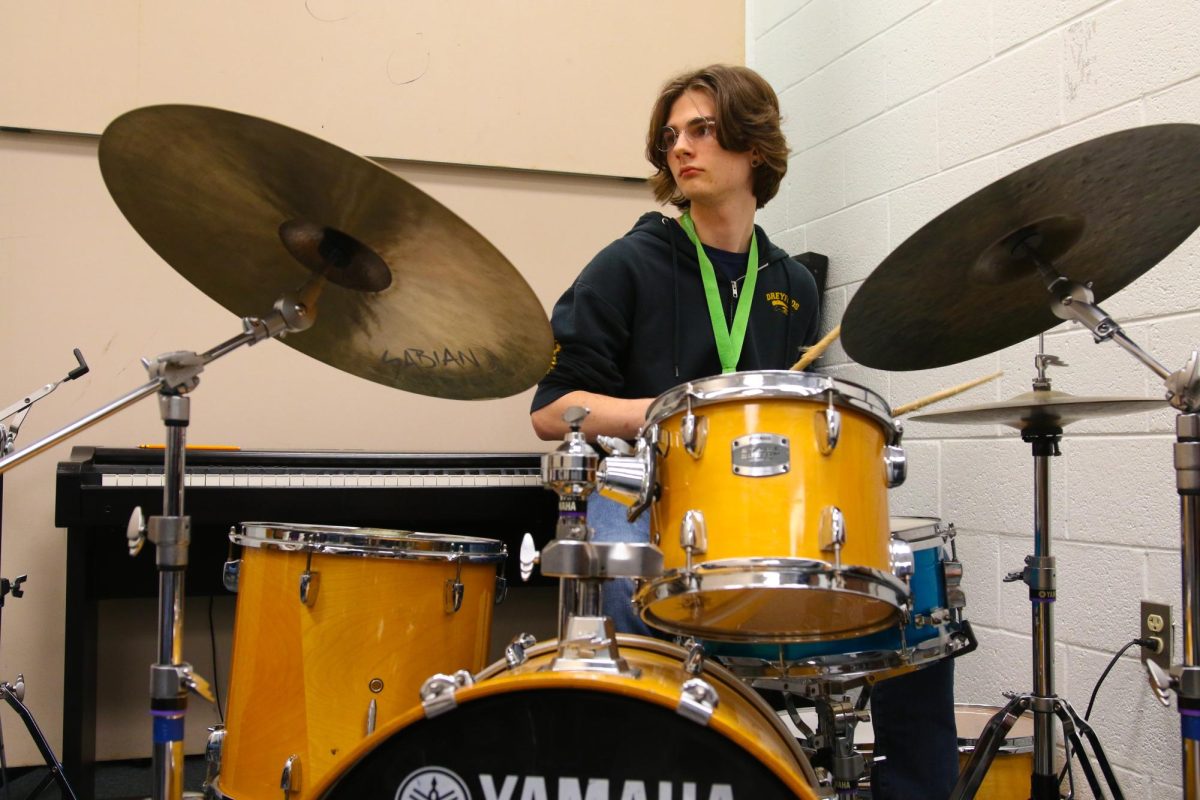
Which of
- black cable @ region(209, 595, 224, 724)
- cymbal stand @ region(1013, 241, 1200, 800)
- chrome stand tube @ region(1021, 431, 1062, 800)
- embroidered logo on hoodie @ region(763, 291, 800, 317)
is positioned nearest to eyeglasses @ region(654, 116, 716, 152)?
embroidered logo on hoodie @ region(763, 291, 800, 317)

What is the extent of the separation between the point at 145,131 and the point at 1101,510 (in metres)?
1.84

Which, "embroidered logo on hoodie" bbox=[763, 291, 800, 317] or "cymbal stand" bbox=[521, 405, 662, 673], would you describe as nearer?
"cymbal stand" bbox=[521, 405, 662, 673]

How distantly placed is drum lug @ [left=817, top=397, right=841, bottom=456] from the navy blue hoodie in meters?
0.83

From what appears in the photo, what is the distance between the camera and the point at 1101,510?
2.02 metres

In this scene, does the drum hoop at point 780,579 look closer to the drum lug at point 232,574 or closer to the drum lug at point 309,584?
the drum lug at point 309,584

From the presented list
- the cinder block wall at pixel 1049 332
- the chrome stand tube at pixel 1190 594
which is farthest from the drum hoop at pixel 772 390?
the chrome stand tube at pixel 1190 594

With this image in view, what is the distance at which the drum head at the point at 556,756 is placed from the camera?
1.04 metres

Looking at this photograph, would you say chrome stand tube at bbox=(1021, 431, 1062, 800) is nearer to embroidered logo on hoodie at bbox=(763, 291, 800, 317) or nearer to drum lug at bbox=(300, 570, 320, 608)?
embroidered logo on hoodie at bbox=(763, 291, 800, 317)

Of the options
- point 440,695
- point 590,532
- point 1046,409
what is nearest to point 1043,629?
point 1046,409

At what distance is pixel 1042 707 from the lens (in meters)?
1.65

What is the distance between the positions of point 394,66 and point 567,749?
2324mm

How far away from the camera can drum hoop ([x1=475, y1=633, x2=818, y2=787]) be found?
3.92 ft

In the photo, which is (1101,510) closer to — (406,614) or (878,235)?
(878,235)

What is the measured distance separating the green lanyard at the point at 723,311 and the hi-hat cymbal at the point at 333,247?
2.48 feet
